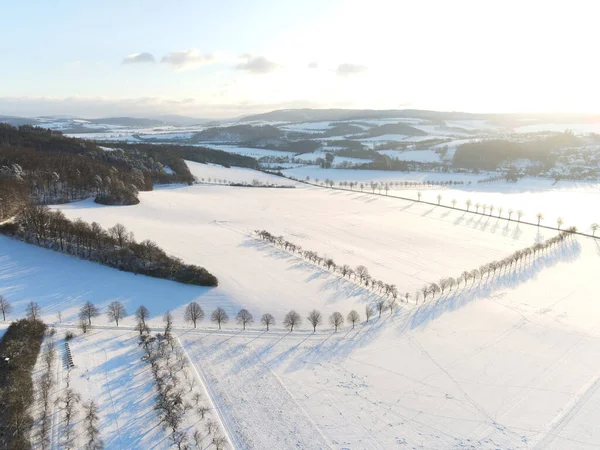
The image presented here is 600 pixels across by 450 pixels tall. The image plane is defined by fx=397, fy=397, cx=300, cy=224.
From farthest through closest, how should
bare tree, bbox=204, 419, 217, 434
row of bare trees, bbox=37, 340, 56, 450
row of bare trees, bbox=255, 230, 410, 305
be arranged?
row of bare trees, bbox=255, 230, 410, 305 → bare tree, bbox=204, 419, 217, 434 → row of bare trees, bbox=37, 340, 56, 450

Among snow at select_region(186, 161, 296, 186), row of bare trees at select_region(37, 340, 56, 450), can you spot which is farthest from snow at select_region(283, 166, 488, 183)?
row of bare trees at select_region(37, 340, 56, 450)

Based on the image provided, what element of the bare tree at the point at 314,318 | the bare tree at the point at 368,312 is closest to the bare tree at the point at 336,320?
the bare tree at the point at 314,318

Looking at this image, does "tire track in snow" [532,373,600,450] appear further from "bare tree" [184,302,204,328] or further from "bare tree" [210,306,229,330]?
"bare tree" [184,302,204,328]

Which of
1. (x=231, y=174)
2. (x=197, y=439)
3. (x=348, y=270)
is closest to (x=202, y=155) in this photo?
(x=231, y=174)

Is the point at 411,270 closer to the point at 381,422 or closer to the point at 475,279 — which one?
the point at 475,279

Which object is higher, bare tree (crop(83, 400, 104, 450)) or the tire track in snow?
bare tree (crop(83, 400, 104, 450))

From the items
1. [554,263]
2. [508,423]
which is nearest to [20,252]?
[508,423]
